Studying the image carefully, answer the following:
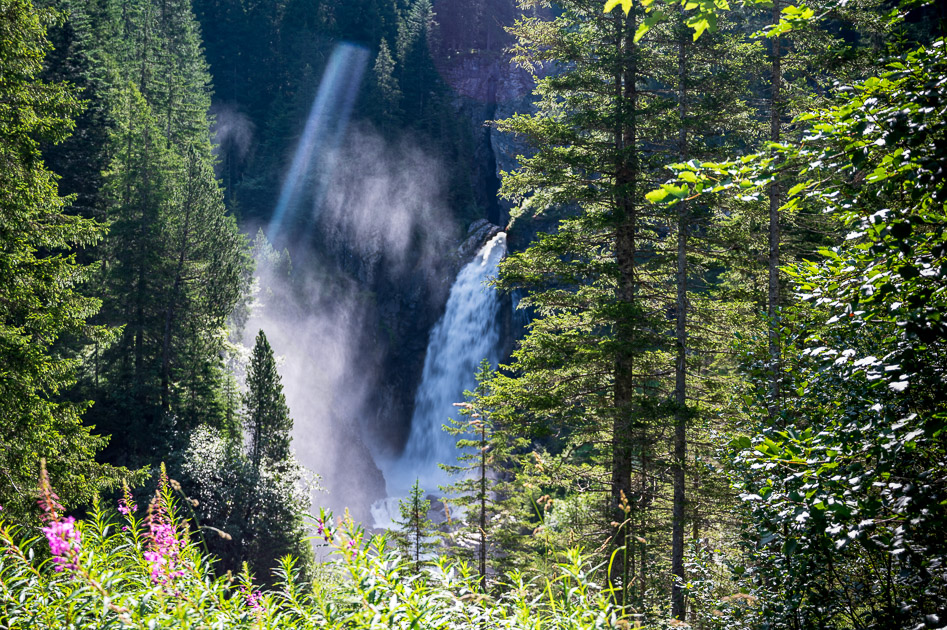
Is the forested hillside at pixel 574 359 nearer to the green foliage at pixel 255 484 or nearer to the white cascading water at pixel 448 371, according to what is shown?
the green foliage at pixel 255 484

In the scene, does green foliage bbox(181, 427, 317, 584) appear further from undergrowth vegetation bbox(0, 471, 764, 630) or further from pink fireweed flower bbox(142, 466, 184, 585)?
undergrowth vegetation bbox(0, 471, 764, 630)

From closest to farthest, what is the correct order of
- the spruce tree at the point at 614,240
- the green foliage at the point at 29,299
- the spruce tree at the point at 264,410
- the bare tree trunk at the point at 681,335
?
1. the green foliage at the point at 29,299
2. the spruce tree at the point at 614,240
3. the bare tree trunk at the point at 681,335
4. the spruce tree at the point at 264,410

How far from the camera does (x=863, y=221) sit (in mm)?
2441

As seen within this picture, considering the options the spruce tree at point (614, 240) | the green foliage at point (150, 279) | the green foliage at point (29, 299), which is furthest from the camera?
the green foliage at point (150, 279)

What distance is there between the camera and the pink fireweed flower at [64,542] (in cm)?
235

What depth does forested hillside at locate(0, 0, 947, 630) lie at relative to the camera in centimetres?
245

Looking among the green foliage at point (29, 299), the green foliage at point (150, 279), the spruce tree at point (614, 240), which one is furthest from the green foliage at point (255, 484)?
the spruce tree at point (614, 240)

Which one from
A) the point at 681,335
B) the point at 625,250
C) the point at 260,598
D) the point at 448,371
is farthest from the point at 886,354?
the point at 448,371

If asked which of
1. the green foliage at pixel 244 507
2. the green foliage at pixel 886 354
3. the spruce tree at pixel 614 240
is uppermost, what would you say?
the spruce tree at pixel 614 240

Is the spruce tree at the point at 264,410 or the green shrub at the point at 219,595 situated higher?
the spruce tree at the point at 264,410

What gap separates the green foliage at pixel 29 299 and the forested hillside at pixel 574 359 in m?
0.05

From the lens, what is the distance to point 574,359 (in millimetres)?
9586

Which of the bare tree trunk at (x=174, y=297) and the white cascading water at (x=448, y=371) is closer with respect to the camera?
the bare tree trunk at (x=174, y=297)

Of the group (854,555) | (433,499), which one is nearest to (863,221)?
(854,555)
